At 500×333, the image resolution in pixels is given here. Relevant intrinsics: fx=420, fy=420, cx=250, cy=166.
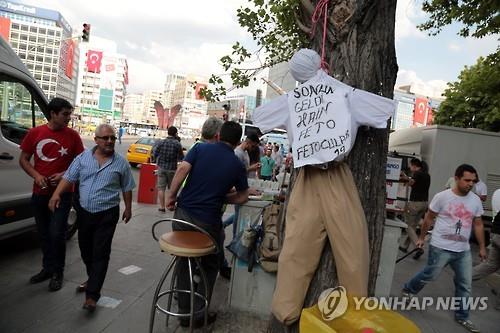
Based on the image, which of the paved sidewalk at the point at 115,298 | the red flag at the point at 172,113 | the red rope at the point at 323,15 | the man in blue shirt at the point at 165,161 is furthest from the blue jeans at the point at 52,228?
the red flag at the point at 172,113

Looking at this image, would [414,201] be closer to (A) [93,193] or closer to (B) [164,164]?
(B) [164,164]

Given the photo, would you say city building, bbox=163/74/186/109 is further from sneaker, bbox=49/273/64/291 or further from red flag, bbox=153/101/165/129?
sneaker, bbox=49/273/64/291

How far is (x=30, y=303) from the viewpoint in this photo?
13.3 ft

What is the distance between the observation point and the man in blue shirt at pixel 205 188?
3637 millimetres

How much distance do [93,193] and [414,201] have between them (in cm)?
709

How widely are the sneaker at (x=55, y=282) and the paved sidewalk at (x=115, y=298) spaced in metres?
0.06

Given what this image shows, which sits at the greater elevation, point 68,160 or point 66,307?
point 68,160

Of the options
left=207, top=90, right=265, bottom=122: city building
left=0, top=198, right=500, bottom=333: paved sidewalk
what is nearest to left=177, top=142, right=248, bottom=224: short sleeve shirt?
left=0, top=198, right=500, bottom=333: paved sidewalk

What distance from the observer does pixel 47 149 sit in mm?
4375

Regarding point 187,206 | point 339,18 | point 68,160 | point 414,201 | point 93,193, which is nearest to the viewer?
point 339,18

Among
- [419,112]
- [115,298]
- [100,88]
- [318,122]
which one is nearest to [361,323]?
[318,122]

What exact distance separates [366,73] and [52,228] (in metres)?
3.44

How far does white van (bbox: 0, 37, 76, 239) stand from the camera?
187 inches

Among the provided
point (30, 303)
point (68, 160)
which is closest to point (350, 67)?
point (68, 160)
